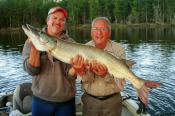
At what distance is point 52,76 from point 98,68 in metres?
0.68

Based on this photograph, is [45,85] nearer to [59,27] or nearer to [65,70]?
[65,70]

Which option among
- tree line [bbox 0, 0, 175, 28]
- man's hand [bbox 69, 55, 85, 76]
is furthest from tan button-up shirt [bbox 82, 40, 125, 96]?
tree line [bbox 0, 0, 175, 28]

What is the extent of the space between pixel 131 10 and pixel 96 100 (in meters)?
87.0

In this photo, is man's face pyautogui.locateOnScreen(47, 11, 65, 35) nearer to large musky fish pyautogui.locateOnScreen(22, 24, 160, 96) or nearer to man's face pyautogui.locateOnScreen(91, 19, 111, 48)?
large musky fish pyautogui.locateOnScreen(22, 24, 160, 96)

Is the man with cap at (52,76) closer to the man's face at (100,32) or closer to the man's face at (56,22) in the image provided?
the man's face at (56,22)

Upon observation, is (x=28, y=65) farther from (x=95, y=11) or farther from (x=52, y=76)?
(x=95, y=11)

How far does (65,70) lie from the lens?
486cm

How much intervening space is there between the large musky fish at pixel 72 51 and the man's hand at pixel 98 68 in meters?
0.05

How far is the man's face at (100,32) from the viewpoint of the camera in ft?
16.3

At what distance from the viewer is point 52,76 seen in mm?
4816

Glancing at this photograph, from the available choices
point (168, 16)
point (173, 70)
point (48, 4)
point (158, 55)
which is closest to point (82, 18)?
point (48, 4)

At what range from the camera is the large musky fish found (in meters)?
4.62

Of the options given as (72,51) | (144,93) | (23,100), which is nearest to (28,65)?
(72,51)

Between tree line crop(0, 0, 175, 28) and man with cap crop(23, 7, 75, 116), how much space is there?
75987mm
